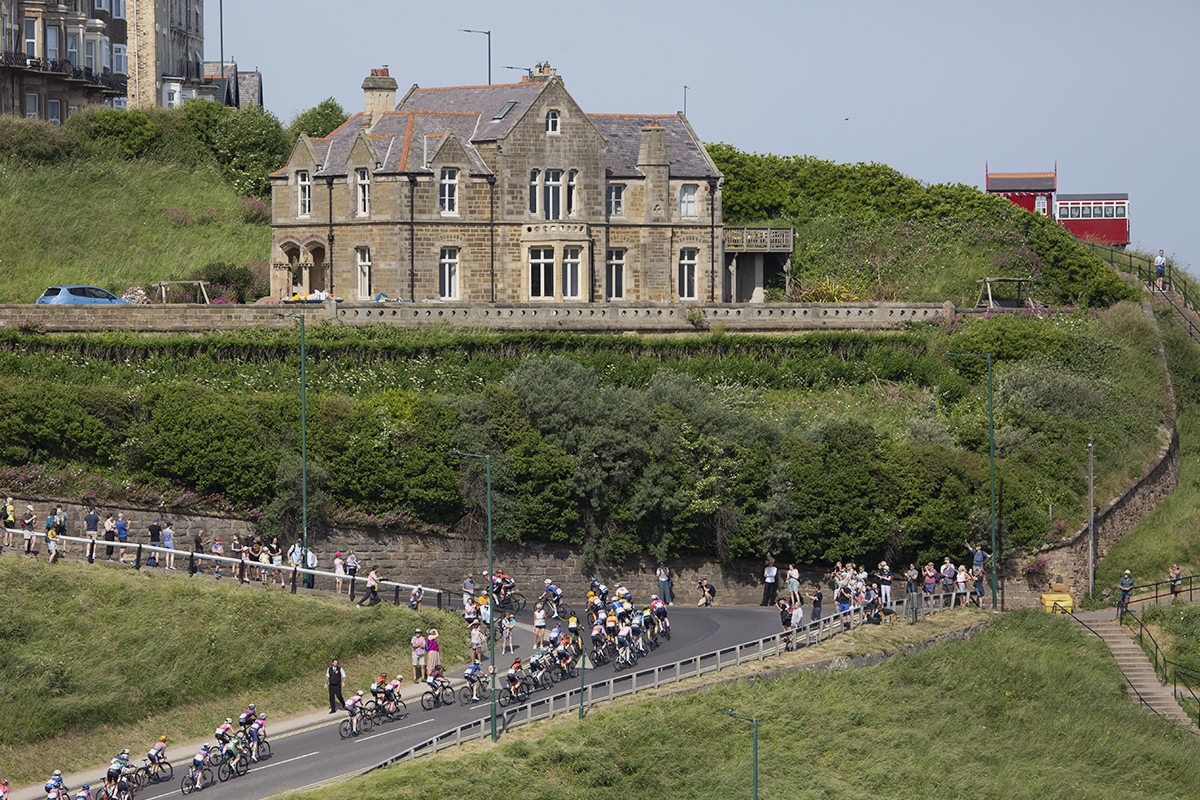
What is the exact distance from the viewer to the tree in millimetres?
83438

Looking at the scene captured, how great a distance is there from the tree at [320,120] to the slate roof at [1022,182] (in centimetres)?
3496

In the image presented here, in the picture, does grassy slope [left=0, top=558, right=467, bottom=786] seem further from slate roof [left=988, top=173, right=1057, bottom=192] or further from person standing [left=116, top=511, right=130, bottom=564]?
slate roof [left=988, top=173, right=1057, bottom=192]

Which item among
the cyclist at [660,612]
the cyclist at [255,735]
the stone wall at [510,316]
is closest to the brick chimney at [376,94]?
the stone wall at [510,316]

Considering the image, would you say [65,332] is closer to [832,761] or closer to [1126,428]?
[832,761]

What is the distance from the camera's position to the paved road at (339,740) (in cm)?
3516

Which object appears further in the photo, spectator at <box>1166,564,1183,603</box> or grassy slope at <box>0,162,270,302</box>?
grassy slope at <box>0,162,270,302</box>

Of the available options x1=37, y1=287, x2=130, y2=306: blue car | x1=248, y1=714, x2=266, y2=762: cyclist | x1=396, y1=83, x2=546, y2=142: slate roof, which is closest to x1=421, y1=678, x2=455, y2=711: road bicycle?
x1=248, y1=714, x2=266, y2=762: cyclist

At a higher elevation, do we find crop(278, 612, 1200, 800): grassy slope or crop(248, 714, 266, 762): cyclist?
crop(248, 714, 266, 762): cyclist

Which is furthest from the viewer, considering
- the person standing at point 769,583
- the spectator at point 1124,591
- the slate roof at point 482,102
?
the slate roof at point 482,102

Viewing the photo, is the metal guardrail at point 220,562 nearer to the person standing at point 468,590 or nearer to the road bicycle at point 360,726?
the person standing at point 468,590

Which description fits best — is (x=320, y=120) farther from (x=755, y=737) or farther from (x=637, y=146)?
(x=755, y=737)

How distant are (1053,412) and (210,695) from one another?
105 feet

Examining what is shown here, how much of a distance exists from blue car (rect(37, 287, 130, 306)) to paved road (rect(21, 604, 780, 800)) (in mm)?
23343

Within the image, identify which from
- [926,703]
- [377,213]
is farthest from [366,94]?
[926,703]
